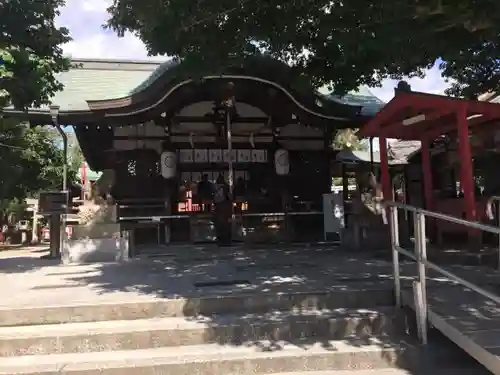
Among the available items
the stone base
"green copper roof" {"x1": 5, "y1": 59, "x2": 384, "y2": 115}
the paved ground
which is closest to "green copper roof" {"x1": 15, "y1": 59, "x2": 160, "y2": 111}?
"green copper roof" {"x1": 5, "y1": 59, "x2": 384, "y2": 115}

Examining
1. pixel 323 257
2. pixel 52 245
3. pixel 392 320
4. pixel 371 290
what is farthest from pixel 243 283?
pixel 52 245

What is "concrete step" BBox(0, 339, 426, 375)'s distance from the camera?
3.97m

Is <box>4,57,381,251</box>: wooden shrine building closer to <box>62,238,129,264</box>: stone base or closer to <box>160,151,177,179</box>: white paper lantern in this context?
<box>160,151,177,179</box>: white paper lantern

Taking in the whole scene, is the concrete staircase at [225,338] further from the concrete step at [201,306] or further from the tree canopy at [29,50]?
the tree canopy at [29,50]

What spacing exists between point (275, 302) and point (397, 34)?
10.2 feet

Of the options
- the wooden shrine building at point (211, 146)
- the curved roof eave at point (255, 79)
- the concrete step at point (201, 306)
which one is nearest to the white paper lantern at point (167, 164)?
the wooden shrine building at point (211, 146)

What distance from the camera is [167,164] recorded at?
12.0m

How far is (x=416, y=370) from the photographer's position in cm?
405

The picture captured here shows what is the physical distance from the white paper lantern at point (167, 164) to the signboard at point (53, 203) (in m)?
2.88

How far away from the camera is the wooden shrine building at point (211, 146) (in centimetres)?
1118

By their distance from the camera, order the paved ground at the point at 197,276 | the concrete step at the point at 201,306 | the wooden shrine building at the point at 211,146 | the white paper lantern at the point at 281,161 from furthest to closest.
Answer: the white paper lantern at the point at 281,161 < the wooden shrine building at the point at 211,146 < the paved ground at the point at 197,276 < the concrete step at the point at 201,306

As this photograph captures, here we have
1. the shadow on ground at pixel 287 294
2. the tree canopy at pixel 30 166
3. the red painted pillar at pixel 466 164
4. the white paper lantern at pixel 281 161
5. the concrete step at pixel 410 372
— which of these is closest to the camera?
the concrete step at pixel 410 372

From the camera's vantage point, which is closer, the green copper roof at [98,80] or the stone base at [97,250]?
the stone base at [97,250]

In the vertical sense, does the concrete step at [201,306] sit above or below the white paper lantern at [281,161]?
below
